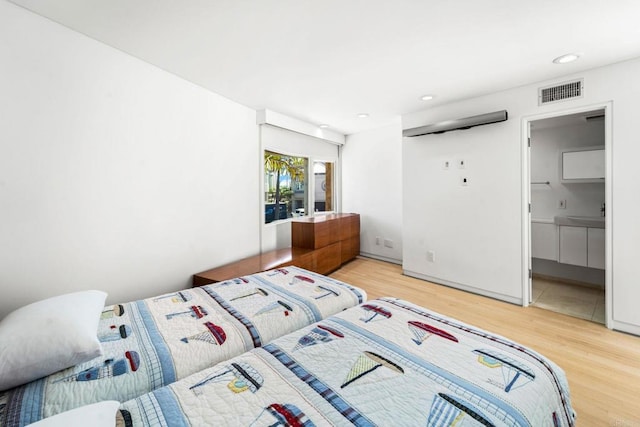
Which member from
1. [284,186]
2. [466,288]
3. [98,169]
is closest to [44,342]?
[98,169]

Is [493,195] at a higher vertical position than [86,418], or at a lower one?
higher

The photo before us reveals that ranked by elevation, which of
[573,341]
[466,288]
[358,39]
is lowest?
[573,341]

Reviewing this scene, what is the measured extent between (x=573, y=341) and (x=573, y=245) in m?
1.91

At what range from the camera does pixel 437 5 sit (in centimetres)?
172

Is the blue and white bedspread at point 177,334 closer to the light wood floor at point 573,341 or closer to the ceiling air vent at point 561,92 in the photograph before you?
the light wood floor at point 573,341

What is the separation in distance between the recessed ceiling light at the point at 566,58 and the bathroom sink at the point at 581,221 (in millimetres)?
2217

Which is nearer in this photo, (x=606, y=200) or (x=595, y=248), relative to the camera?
(x=606, y=200)

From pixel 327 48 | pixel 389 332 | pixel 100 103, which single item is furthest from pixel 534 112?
pixel 100 103

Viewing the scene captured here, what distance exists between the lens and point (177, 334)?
55.2 inches

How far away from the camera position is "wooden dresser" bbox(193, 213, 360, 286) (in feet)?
9.77

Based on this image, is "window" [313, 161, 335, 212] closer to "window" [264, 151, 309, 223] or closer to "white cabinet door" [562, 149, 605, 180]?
"window" [264, 151, 309, 223]

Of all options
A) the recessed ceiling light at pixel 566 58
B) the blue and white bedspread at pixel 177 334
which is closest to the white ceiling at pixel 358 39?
the recessed ceiling light at pixel 566 58

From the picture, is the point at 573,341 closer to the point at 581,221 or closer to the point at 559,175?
the point at 581,221

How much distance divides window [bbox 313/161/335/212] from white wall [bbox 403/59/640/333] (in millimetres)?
1786
